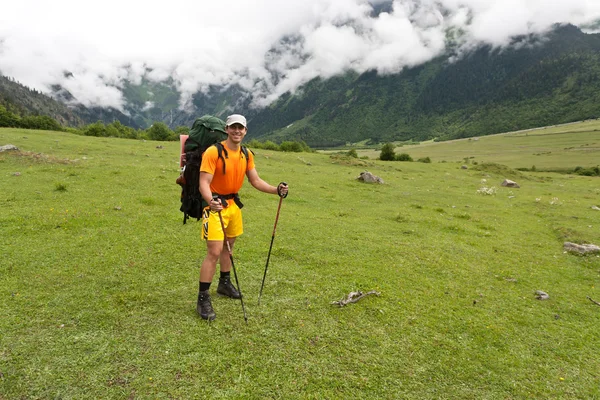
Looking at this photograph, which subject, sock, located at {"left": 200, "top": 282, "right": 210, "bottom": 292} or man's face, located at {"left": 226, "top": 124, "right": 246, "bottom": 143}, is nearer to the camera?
man's face, located at {"left": 226, "top": 124, "right": 246, "bottom": 143}

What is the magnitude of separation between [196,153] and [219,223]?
1.61m

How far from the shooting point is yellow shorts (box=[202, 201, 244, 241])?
6.71m

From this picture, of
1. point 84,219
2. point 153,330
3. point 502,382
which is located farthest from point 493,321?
point 84,219

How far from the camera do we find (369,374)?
577 centimetres

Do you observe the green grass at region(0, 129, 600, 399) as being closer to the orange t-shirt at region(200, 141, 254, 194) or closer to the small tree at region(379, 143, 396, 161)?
the orange t-shirt at region(200, 141, 254, 194)

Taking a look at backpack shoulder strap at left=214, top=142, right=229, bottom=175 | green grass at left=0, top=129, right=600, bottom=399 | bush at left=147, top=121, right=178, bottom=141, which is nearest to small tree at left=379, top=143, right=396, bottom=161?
green grass at left=0, top=129, right=600, bottom=399

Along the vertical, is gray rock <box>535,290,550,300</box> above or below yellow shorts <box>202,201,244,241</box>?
below

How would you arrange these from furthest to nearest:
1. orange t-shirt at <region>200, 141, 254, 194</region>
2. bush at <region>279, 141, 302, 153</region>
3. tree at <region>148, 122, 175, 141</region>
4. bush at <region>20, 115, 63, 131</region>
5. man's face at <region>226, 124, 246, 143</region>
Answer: tree at <region>148, 122, 175, 141</region> < bush at <region>20, 115, 63, 131</region> < bush at <region>279, 141, 302, 153</region> < man's face at <region>226, 124, 246, 143</region> < orange t-shirt at <region>200, 141, 254, 194</region>

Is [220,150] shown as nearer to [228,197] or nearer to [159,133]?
[228,197]

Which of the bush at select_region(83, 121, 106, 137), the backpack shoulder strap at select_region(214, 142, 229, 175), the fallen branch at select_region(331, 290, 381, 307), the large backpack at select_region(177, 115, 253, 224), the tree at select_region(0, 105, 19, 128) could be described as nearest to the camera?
the backpack shoulder strap at select_region(214, 142, 229, 175)

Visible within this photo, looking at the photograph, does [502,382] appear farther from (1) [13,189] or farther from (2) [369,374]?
(1) [13,189]

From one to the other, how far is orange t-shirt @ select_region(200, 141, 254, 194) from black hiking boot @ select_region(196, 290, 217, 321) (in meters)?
2.29

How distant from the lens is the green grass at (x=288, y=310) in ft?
17.8

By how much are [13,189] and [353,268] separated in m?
18.4
